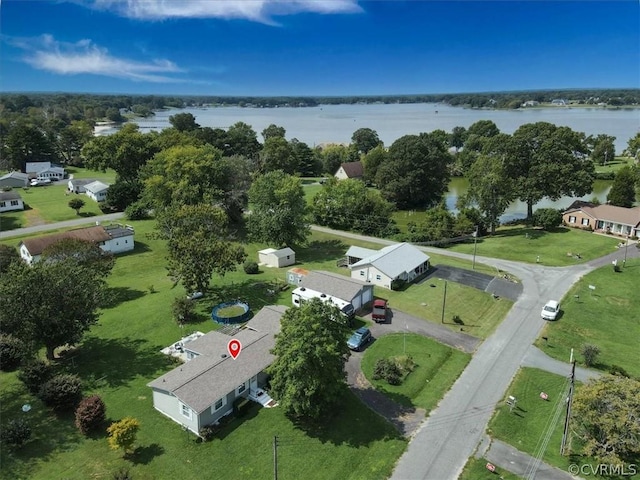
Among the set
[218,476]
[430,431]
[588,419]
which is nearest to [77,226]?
[218,476]

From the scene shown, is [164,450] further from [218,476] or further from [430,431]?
[430,431]

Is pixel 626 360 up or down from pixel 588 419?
down

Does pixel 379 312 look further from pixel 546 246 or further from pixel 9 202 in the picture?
pixel 9 202

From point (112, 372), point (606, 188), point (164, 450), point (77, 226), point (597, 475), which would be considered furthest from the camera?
point (606, 188)

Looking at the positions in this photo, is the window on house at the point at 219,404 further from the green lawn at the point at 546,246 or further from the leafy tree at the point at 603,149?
the leafy tree at the point at 603,149

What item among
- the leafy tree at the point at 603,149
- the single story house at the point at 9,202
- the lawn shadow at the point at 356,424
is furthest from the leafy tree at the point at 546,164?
the single story house at the point at 9,202

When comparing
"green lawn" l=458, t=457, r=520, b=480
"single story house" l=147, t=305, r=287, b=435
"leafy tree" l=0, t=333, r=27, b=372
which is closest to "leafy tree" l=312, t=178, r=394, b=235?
"single story house" l=147, t=305, r=287, b=435
